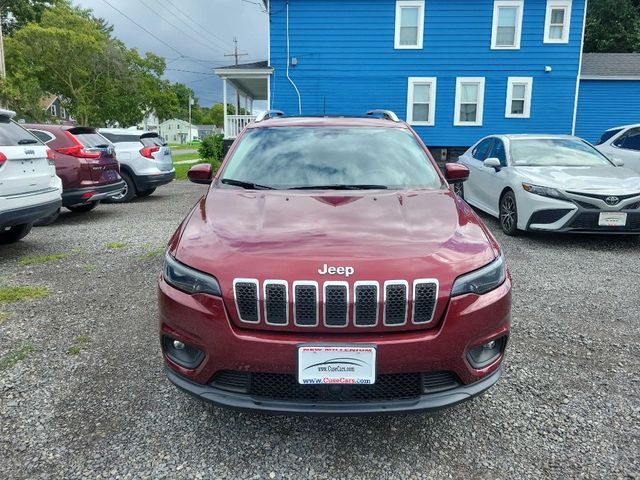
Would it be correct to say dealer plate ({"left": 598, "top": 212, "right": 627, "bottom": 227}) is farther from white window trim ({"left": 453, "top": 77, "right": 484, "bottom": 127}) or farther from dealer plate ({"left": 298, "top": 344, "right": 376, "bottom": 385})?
white window trim ({"left": 453, "top": 77, "right": 484, "bottom": 127})

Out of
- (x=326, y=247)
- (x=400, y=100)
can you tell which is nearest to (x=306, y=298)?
(x=326, y=247)

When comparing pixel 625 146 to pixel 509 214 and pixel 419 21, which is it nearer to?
pixel 509 214

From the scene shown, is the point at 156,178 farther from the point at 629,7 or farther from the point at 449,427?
the point at 629,7

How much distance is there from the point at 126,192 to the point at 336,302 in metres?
9.56

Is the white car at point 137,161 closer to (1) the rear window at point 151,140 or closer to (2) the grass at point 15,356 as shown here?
(1) the rear window at point 151,140

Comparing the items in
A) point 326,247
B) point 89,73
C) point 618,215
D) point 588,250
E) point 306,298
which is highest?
point 89,73

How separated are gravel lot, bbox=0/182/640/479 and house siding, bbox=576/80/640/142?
55.6 feet

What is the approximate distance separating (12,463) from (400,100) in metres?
17.1

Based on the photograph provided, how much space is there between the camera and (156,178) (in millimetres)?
10648

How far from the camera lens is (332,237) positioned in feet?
7.80

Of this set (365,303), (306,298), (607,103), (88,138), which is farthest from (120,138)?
(607,103)

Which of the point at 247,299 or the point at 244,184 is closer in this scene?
the point at 247,299

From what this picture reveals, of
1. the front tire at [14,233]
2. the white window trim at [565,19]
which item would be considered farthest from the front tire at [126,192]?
Answer: the white window trim at [565,19]

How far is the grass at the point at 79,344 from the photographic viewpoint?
3.38m
